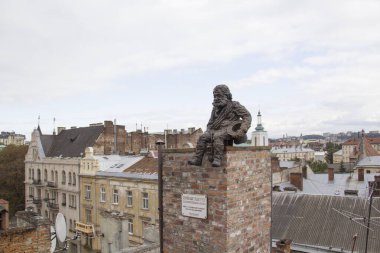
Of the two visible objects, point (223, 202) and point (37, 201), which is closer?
point (223, 202)

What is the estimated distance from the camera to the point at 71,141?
35.9 metres

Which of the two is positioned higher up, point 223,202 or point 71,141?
point 71,141

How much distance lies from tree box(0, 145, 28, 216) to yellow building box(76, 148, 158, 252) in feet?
45.5


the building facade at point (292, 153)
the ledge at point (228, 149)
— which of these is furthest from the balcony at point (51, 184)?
the building facade at point (292, 153)

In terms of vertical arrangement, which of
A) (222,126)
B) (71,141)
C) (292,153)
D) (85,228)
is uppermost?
(222,126)

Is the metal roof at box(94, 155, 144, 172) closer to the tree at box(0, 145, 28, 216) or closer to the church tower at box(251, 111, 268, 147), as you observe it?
the tree at box(0, 145, 28, 216)

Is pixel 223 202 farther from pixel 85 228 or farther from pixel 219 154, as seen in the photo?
pixel 85 228

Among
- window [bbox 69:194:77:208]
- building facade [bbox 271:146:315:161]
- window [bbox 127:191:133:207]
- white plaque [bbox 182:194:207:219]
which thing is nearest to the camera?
white plaque [bbox 182:194:207:219]

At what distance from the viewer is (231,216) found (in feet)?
15.2

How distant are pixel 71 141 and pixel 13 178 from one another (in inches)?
400

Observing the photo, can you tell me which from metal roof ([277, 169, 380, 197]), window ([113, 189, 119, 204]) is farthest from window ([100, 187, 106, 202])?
metal roof ([277, 169, 380, 197])

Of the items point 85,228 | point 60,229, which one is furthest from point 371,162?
point 60,229

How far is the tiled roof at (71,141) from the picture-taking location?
33.7 m

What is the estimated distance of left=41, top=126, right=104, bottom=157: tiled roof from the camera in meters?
33.7
